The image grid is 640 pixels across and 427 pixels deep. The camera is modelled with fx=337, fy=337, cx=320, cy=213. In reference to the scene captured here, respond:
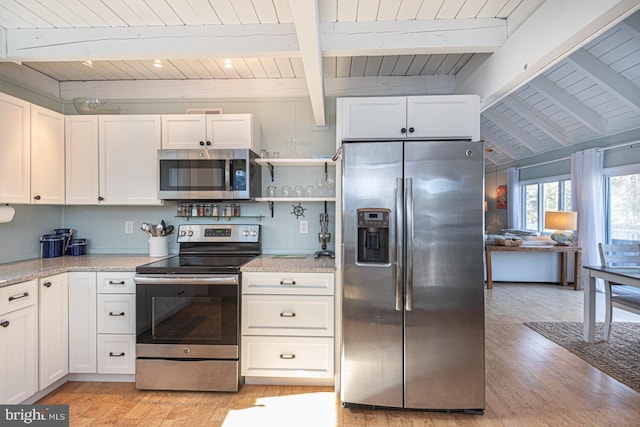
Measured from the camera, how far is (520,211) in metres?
8.05

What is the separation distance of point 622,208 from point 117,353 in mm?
6756

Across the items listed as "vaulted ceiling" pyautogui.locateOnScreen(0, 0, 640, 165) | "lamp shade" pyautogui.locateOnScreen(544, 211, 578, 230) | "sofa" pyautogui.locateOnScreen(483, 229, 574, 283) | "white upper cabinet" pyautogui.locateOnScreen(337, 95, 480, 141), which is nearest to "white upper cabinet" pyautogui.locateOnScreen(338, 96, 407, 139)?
"white upper cabinet" pyautogui.locateOnScreen(337, 95, 480, 141)

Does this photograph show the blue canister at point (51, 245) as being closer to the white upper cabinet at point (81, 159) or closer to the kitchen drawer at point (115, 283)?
the white upper cabinet at point (81, 159)

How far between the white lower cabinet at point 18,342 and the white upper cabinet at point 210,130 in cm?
143

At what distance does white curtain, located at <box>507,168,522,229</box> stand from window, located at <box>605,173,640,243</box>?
2.61 m

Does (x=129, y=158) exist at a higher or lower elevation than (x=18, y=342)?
higher

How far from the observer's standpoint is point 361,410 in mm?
2191

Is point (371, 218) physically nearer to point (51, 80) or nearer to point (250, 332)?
point (250, 332)

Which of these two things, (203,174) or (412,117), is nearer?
(412,117)

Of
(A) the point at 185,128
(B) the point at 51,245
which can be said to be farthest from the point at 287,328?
(B) the point at 51,245

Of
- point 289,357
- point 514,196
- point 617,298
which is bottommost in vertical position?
point 289,357

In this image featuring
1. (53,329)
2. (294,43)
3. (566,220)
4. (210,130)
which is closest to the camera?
(294,43)

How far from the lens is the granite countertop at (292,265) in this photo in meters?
2.41

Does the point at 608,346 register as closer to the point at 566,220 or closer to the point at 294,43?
the point at 566,220
